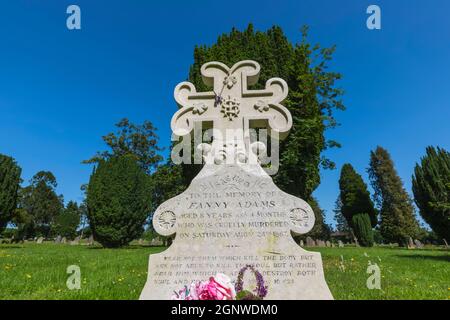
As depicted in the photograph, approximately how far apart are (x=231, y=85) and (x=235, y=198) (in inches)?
74.7

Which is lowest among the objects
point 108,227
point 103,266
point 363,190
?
point 103,266

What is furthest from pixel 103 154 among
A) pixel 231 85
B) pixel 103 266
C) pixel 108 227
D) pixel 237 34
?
pixel 231 85

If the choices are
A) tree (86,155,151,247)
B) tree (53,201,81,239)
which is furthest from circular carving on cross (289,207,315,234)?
tree (53,201,81,239)

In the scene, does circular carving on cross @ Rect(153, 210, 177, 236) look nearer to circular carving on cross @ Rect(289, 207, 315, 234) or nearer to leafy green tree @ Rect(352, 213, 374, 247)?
circular carving on cross @ Rect(289, 207, 315, 234)

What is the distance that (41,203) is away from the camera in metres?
49.9

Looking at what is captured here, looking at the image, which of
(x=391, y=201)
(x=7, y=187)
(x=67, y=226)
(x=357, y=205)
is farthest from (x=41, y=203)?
(x=391, y=201)

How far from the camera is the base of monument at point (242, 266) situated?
3525mm

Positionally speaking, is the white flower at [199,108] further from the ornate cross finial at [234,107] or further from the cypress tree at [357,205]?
the cypress tree at [357,205]

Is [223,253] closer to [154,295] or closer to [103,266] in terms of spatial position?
[154,295]

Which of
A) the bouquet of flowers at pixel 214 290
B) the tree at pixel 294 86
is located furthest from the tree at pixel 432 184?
the bouquet of flowers at pixel 214 290

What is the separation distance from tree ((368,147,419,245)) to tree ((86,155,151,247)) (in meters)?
30.8

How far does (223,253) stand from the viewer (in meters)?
3.81
